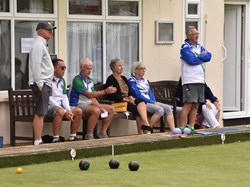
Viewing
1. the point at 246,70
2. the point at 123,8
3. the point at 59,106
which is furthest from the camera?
the point at 246,70

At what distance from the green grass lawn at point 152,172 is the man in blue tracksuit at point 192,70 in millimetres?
2506

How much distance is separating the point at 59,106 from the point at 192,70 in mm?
2681

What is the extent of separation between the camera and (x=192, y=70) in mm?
13500

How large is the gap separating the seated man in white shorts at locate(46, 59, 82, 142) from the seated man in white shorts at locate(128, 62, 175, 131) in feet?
4.58

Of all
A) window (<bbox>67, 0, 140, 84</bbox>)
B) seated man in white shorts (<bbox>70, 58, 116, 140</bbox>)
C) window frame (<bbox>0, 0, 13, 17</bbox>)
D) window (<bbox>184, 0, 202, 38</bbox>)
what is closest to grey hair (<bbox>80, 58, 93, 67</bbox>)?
seated man in white shorts (<bbox>70, 58, 116, 140</bbox>)

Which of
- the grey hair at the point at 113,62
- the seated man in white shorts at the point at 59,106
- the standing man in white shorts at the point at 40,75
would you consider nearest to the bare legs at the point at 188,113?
the grey hair at the point at 113,62

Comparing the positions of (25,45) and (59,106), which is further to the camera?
(25,45)

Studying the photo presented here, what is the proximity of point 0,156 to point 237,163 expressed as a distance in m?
2.78

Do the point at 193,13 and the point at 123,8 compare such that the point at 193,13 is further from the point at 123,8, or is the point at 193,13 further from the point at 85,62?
the point at 85,62

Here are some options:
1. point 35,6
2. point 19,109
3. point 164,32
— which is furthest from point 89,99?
point 164,32

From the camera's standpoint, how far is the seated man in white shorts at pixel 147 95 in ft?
42.6

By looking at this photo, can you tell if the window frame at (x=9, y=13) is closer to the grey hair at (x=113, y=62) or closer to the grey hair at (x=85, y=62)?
the grey hair at (x=85, y=62)

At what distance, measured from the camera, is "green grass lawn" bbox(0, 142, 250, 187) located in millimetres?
8555

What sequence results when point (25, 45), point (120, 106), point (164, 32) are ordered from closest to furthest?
point (25, 45) < point (120, 106) < point (164, 32)
